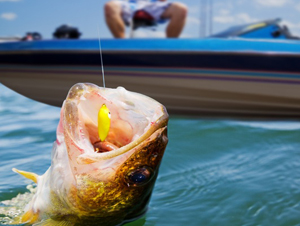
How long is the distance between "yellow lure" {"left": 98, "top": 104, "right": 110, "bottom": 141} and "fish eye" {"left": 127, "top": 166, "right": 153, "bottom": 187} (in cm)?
18

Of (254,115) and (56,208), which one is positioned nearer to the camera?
(56,208)

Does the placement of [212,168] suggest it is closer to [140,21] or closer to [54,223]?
[54,223]

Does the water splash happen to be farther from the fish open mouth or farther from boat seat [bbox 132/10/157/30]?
boat seat [bbox 132/10/157/30]

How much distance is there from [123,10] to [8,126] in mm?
1856

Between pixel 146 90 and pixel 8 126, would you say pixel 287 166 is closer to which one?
pixel 146 90

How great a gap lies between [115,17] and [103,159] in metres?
3.76

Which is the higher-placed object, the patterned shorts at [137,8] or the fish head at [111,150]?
the patterned shorts at [137,8]

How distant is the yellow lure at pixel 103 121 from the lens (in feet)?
4.99

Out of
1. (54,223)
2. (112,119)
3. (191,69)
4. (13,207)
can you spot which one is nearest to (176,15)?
(191,69)

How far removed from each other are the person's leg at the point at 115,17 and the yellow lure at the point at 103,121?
3.59 m

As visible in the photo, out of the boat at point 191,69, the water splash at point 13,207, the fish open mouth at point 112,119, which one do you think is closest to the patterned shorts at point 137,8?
the boat at point 191,69

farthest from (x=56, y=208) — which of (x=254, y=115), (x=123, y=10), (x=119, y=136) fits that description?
(x=123, y=10)

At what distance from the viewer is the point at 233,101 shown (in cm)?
449

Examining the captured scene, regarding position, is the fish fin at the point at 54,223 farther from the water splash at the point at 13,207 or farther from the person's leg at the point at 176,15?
the person's leg at the point at 176,15
